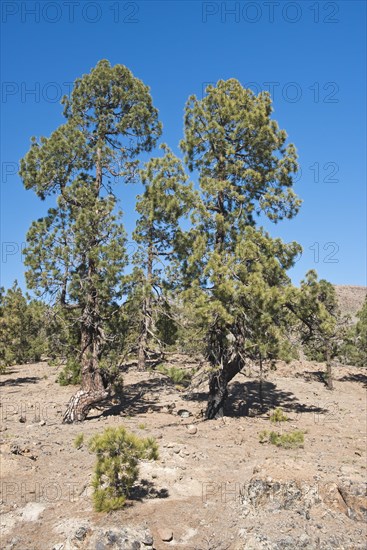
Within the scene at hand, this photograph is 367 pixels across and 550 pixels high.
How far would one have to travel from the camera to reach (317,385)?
907 inches

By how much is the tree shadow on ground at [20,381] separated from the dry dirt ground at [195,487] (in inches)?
283

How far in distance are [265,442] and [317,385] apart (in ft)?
40.9

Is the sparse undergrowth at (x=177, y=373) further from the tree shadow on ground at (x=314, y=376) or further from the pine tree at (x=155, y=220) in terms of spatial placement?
the tree shadow on ground at (x=314, y=376)

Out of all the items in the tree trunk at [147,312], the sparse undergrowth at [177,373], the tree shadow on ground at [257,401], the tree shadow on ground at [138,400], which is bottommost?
the tree shadow on ground at [257,401]

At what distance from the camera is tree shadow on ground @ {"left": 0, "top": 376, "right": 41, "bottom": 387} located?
22.1m

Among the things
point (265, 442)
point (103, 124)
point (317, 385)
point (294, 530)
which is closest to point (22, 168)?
point (103, 124)

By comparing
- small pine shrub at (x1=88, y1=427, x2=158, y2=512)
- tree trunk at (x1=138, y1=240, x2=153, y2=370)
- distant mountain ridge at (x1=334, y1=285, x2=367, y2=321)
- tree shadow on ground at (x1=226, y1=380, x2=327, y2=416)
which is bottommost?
tree shadow on ground at (x1=226, y1=380, x2=327, y2=416)

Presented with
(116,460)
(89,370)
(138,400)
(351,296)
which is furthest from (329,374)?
(351,296)

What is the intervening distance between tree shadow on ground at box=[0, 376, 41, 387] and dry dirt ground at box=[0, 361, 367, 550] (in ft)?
23.6

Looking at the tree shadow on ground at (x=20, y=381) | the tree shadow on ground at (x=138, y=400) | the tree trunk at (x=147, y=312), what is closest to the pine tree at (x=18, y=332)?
the tree shadow on ground at (x=20, y=381)

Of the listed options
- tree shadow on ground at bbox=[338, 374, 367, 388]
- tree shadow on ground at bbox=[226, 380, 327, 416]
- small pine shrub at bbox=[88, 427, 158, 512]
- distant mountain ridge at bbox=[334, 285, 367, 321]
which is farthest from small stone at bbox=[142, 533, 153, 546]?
distant mountain ridge at bbox=[334, 285, 367, 321]

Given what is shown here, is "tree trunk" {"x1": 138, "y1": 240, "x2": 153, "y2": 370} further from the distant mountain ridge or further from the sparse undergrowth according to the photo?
the distant mountain ridge

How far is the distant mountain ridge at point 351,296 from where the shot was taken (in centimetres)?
10518

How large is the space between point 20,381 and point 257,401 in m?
13.4
